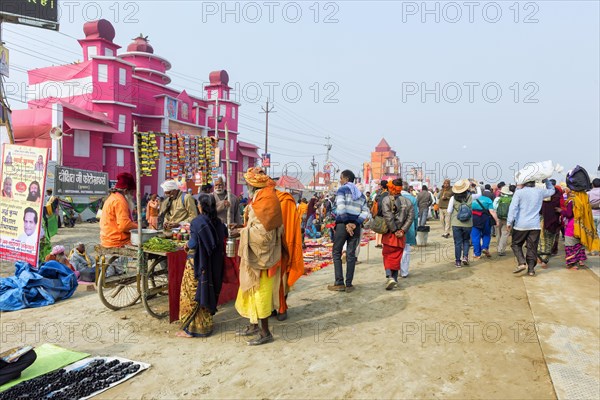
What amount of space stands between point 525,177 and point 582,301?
2519 mm

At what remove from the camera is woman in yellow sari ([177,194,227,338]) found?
4.50 m

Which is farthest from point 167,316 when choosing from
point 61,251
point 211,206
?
point 61,251

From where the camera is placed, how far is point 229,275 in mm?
4930

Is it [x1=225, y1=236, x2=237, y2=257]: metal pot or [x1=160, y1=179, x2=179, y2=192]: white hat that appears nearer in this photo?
[x1=225, y1=236, x2=237, y2=257]: metal pot

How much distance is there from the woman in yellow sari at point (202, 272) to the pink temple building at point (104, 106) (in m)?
18.3

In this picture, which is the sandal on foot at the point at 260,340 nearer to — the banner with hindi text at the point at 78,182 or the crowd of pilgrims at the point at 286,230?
the crowd of pilgrims at the point at 286,230

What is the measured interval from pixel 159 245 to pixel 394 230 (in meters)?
3.63

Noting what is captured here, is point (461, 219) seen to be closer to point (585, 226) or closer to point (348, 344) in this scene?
point (585, 226)

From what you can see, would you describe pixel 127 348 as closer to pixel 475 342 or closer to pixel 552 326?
pixel 475 342

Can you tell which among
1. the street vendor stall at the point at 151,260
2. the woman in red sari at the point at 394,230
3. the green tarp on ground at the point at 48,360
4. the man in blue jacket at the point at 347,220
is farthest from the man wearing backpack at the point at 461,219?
the green tarp on ground at the point at 48,360

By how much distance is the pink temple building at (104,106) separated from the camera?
21359 mm

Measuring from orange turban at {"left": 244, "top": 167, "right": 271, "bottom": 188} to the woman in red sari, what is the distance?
8.80 ft

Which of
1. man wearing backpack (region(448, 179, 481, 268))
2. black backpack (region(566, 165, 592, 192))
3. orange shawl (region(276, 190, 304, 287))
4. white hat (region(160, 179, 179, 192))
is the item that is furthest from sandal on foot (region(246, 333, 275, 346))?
black backpack (region(566, 165, 592, 192))

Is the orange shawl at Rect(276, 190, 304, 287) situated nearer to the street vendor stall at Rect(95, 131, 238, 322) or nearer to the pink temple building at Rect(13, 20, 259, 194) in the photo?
the street vendor stall at Rect(95, 131, 238, 322)
